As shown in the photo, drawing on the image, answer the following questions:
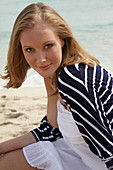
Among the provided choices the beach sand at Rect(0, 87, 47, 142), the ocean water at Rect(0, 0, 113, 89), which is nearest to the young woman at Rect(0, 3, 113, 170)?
the beach sand at Rect(0, 87, 47, 142)

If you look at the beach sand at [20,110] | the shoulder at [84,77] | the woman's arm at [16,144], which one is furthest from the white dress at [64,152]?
the beach sand at [20,110]

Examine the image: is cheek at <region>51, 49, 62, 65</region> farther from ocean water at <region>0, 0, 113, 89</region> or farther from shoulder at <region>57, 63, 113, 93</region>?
ocean water at <region>0, 0, 113, 89</region>

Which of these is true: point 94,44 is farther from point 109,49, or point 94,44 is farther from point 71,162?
point 71,162

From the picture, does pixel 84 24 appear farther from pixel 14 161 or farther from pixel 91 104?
pixel 91 104

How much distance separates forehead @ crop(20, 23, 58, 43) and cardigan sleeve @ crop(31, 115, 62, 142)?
744 mm

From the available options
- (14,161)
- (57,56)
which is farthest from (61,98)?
(14,161)

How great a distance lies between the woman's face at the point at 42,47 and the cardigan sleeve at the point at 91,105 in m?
0.15

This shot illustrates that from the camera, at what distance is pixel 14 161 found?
93.4 inches

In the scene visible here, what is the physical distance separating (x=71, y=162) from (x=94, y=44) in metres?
6.95

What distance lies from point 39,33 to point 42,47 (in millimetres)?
84

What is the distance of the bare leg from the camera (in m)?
2.34

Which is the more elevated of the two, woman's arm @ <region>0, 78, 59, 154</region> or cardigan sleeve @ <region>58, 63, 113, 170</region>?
cardigan sleeve @ <region>58, 63, 113, 170</region>

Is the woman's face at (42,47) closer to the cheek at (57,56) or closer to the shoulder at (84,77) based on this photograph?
the cheek at (57,56)

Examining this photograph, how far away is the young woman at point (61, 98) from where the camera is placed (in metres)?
1.80
